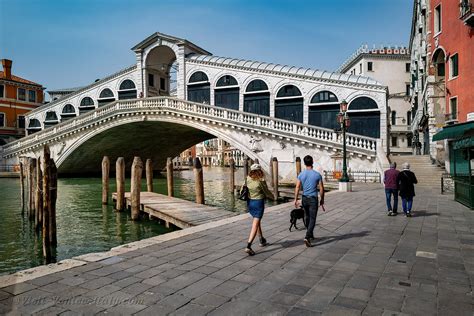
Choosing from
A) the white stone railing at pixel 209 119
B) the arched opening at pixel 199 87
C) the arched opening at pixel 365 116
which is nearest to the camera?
the white stone railing at pixel 209 119

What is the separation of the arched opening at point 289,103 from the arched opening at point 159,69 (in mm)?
11304

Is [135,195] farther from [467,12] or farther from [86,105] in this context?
[86,105]

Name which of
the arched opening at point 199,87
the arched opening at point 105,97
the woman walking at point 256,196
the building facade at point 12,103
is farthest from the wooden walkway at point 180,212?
the building facade at point 12,103

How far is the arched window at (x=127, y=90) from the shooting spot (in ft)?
107

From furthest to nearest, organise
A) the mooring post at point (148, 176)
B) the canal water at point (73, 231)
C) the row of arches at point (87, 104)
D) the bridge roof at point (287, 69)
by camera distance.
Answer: the row of arches at point (87, 104)
the bridge roof at point (287, 69)
the mooring post at point (148, 176)
the canal water at point (73, 231)

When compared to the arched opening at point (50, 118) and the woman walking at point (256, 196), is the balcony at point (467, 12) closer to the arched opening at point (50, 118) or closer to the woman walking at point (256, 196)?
the woman walking at point (256, 196)

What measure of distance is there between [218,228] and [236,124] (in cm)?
1505

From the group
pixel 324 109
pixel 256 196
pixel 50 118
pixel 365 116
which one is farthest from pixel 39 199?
pixel 50 118

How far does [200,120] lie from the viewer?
78.8ft

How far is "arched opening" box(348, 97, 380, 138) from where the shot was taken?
23.2 metres

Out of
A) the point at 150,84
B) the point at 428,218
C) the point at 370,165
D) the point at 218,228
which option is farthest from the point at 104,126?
the point at 428,218

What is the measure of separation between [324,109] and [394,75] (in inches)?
1016

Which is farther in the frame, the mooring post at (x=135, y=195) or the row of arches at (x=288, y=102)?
the row of arches at (x=288, y=102)

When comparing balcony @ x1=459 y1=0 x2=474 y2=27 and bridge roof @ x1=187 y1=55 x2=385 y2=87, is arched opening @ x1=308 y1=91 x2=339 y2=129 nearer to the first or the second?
bridge roof @ x1=187 y1=55 x2=385 y2=87
